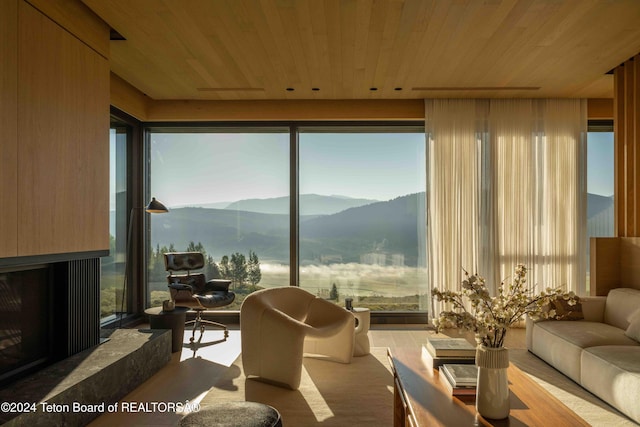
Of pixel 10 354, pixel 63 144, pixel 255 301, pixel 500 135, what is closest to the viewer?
pixel 10 354

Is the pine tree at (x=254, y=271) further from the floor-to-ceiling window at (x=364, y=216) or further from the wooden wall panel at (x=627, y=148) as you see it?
the wooden wall panel at (x=627, y=148)

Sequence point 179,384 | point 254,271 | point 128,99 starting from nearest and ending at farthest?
point 179,384 < point 128,99 < point 254,271

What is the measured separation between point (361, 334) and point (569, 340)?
1.85 meters

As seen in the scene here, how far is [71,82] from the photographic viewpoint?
3.33 m

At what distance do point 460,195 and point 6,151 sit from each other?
4.82 meters

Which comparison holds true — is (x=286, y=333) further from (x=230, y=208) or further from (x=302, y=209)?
(x=230, y=208)

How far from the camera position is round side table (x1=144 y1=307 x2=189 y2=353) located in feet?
14.8

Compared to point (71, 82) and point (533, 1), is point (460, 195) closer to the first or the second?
point (533, 1)

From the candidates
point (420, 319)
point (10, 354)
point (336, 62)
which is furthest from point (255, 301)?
point (420, 319)

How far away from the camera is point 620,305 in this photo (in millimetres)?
4160

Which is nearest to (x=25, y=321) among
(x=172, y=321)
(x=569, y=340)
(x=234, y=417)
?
(x=172, y=321)

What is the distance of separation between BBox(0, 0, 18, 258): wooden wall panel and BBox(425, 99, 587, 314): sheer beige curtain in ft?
14.8

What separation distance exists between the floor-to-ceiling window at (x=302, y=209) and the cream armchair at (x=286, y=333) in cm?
168

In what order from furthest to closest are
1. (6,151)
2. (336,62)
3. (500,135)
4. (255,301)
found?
(500,135), (336,62), (255,301), (6,151)
